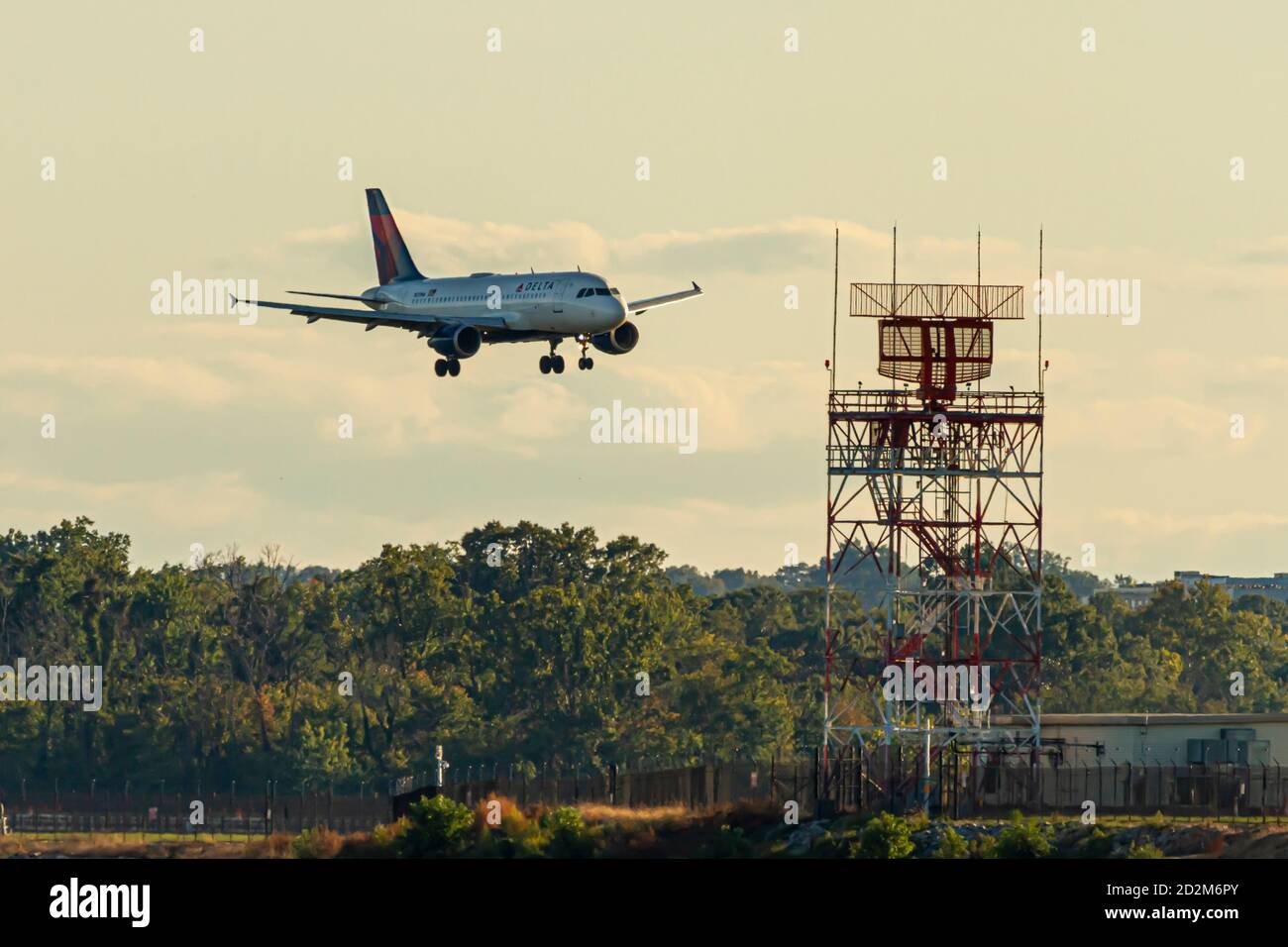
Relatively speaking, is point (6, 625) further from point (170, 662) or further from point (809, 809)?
point (809, 809)

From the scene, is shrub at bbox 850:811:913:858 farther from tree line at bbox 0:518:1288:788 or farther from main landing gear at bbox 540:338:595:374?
tree line at bbox 0:518:1288:788

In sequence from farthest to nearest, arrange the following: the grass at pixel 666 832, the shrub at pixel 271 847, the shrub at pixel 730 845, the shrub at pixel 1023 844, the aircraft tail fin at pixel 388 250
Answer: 1. the aircraft tail fin at pixel 388 250
2. the shrub at pixel 271 847
3. the shrub at pixel 730 845
4. the grass at pixel 666 832
5. the shrub at pixel 1023 844

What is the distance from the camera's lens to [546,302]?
11462 centimetres

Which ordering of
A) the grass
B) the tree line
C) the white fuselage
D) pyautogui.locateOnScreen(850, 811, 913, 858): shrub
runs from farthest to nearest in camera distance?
the tree line, the white fuselage, the grass, pyautogui.locateOnScreen(850, 811, 913, 858): shrub

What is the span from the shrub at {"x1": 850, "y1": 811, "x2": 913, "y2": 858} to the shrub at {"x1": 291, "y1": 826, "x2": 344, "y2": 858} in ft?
75.1

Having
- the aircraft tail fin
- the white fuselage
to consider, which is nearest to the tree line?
the aircraft tail fin

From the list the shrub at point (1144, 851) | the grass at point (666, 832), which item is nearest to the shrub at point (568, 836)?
the grass at point (666, 832)

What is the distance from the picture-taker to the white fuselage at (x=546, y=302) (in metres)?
113

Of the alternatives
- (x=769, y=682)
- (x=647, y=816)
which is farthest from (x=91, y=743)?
(x=647, y=816)

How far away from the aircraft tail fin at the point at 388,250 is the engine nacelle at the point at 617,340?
3045cm

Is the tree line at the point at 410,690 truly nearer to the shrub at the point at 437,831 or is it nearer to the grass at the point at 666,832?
the grass at the point at 666,832

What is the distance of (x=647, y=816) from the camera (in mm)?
113062

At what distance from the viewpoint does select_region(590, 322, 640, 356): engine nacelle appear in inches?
4523
